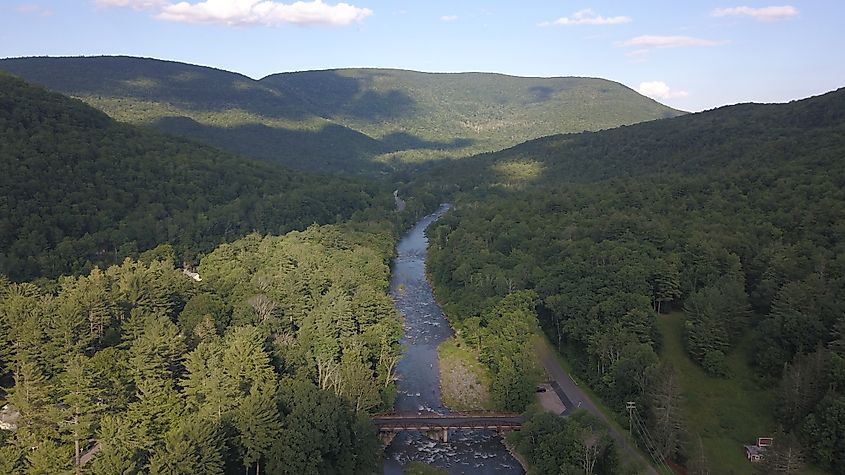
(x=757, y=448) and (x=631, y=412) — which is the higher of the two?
(x=757, y=448)

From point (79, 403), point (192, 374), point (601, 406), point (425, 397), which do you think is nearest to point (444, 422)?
point (425, 397)

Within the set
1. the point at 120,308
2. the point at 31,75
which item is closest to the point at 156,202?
the point at 120,308

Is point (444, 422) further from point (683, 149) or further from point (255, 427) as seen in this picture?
point (683, 149)

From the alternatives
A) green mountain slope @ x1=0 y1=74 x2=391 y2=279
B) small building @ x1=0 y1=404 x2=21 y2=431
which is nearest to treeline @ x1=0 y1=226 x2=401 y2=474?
small building @ x1=0 y1=404 x2=21 y2=431

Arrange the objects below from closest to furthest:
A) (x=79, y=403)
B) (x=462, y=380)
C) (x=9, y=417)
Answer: (x=79, y=403) < (x=9, y=417) < (x=462, y=380)

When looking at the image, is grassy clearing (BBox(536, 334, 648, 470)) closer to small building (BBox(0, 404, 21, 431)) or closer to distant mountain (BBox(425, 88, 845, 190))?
small building (BBox(0, 404, 21, 431))

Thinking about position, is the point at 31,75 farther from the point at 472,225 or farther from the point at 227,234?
the point at 472,225

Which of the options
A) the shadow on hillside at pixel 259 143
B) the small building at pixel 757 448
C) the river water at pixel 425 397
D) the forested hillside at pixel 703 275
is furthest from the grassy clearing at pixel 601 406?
the shadow on hillside at pixel 259 143
